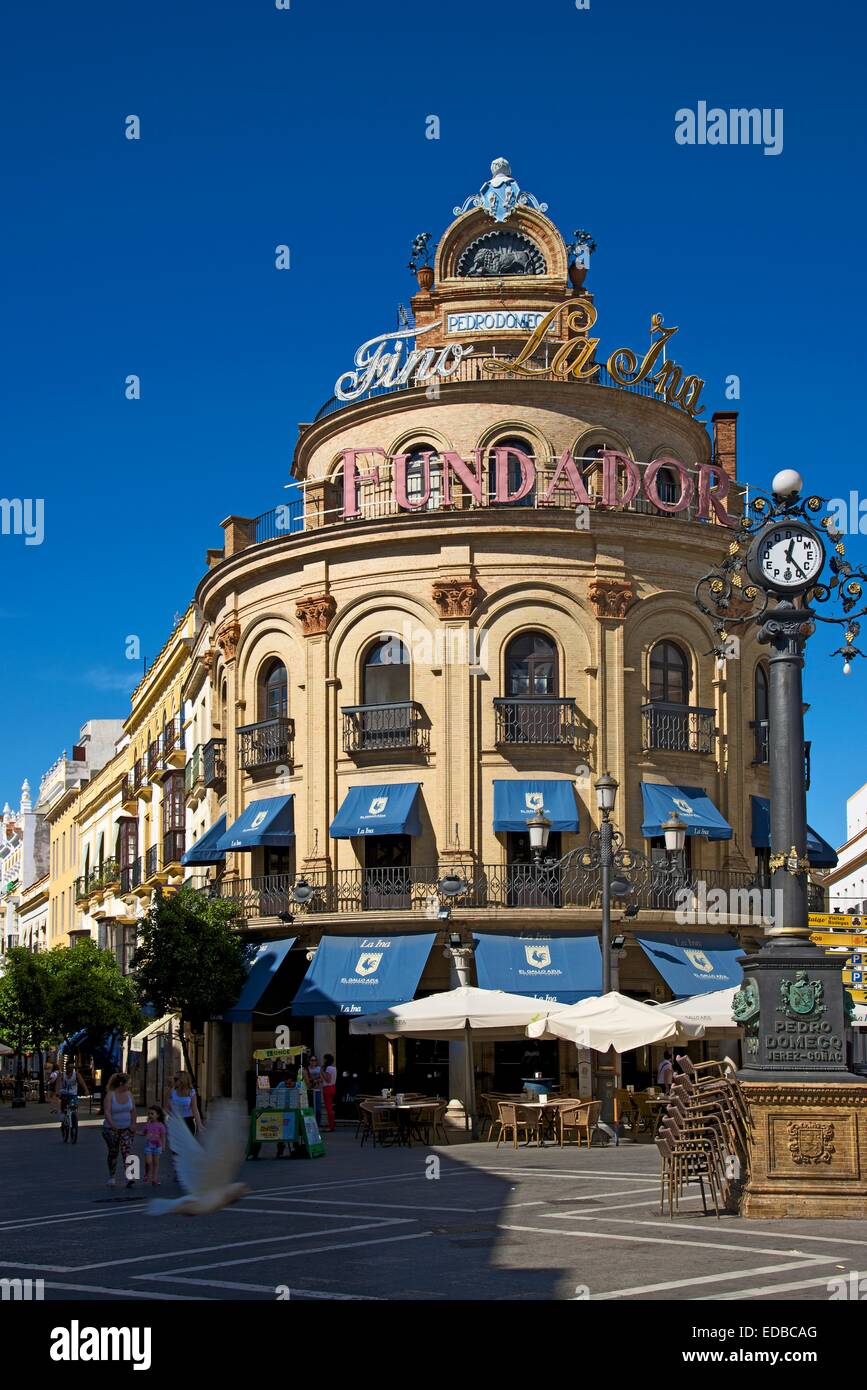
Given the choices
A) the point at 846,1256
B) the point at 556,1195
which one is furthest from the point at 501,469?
A: the point at 846,1256

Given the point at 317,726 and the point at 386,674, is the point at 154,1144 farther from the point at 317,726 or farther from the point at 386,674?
the point at 386,674

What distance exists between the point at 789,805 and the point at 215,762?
28.7 m

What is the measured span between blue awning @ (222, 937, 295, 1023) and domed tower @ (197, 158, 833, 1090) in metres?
0.62

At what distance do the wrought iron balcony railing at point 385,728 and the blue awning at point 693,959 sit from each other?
6.88m

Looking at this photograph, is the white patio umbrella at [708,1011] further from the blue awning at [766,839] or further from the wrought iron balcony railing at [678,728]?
the blue awning at [766,839]

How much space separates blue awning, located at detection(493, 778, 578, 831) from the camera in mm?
38000

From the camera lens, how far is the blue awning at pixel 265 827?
40125 millimetres

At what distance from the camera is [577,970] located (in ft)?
121

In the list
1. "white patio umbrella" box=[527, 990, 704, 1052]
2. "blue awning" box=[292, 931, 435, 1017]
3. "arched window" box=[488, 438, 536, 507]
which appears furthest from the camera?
"arched window" box=[488, 438, 536, 507]

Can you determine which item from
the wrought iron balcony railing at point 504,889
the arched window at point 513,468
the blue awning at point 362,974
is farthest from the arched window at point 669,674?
the blue awning at point 362,974

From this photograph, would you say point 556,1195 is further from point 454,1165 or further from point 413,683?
point 413,683

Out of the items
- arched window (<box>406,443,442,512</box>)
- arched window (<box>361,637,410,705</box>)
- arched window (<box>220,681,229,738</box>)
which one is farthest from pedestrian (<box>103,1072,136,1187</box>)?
arched window (<box>220,681,229,738</box>)

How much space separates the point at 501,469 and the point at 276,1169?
18597 millimetres

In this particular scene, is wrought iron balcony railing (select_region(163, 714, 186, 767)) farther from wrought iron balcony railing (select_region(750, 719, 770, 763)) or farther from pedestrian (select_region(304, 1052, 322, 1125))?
wrought iron balcony railing (select_region(750, 719, 770, 763))
